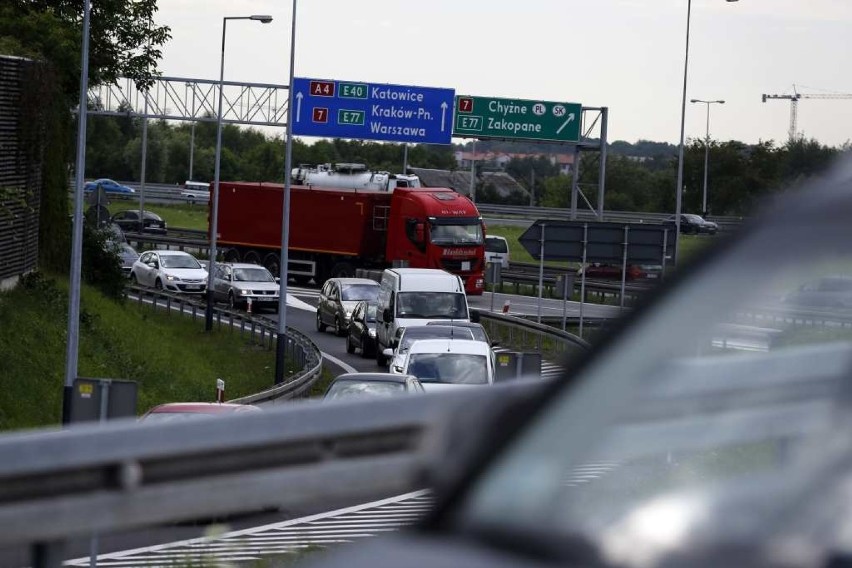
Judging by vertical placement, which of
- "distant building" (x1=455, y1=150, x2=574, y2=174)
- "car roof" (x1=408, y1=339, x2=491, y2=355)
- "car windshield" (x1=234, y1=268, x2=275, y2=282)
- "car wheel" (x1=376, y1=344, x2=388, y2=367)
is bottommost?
"car wheel" (x1=376, y1=344, x2=388, y2=367)

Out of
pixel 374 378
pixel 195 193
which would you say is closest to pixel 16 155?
pixel 374 378

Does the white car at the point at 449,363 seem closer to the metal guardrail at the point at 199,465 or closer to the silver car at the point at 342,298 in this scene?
the silver car at the point at 342,298

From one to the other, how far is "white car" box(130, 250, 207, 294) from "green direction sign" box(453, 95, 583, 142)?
11544mm

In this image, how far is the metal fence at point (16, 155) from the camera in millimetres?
32594

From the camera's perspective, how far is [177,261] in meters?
54.7

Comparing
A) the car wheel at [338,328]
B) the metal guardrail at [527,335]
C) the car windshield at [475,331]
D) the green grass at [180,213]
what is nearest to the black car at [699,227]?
the metal guardrail at [527,335]

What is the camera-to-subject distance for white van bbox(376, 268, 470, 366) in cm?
3522

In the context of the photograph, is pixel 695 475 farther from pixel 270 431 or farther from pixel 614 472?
pixel 270 431

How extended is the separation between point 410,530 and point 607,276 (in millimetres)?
60070

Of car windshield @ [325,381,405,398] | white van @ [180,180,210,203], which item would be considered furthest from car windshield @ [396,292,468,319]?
white van @ [180,180,210,203]

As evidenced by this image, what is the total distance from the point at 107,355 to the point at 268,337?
918 cm

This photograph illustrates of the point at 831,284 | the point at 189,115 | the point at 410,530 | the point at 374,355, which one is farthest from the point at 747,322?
the point at 189,115

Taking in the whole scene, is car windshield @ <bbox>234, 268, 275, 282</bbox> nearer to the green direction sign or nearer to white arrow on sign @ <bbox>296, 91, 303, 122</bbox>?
white arrow on sign @ <bbox>296, 91, 303, 122</bbox>

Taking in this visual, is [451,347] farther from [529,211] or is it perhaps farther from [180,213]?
[180,213]
